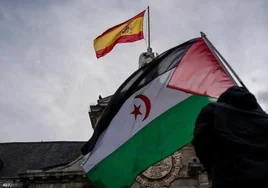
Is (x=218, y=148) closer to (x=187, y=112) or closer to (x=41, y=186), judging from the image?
(x=187, y=112)

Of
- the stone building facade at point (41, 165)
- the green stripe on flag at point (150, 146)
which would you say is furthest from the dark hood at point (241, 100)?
the stone building facade at point (41, 165)

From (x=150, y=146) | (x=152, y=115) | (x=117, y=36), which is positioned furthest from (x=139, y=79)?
(x=117, y=36)

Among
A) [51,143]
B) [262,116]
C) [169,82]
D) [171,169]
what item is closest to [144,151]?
[169,82]

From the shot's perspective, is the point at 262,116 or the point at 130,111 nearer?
the point at 262,116

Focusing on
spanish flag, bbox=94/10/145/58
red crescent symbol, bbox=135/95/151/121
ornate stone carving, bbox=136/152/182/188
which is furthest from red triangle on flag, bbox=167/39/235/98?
ornate stone carving, bbox=136/152/182/188

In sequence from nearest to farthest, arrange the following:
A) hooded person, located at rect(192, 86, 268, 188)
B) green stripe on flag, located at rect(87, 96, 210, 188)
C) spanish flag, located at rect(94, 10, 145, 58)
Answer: hooded person, located at rect(192, 86, 268, 188), green stripe on flag, located at rect(87, 96, 210, 188), spanish flag, located at rect(94, 10, 145, 58)

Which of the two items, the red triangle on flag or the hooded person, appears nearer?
the hooded person

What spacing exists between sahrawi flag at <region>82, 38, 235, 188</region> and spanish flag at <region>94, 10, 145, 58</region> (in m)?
5.26

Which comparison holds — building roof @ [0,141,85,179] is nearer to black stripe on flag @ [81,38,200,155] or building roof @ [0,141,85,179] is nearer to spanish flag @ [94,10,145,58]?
spanish flag @ [94,10,145,58]

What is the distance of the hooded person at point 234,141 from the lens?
3.57m

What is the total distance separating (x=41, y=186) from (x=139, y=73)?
534 inches

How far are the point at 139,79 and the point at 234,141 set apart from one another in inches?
197

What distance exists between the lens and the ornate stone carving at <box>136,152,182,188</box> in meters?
20.2

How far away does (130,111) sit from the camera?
853 centimetres
